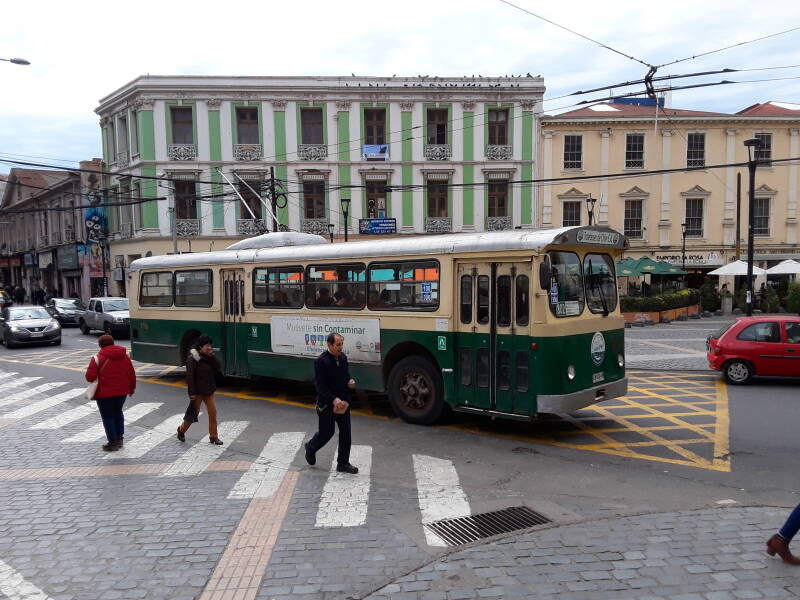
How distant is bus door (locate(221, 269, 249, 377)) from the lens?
1286cm

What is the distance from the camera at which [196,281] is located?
13.8 meters

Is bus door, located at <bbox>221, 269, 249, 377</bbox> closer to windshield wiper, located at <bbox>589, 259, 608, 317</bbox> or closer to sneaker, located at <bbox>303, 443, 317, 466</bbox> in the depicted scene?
sneaker, located at <bbox>303, 443, 317, 466</bbox>

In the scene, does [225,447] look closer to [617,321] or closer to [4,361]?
[617,321]

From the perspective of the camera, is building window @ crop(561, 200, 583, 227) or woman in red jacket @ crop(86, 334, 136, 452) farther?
building window @ crop(561, 200, 583, 227)

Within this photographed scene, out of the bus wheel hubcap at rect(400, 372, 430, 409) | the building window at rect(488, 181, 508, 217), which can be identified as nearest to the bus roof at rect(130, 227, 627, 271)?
the bus wheel hubcap at rect(400, 372, 430, 409)

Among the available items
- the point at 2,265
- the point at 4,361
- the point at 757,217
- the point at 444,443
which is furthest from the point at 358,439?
the point at 2,265

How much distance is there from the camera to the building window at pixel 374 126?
34.0m

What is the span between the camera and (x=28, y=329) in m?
22.4

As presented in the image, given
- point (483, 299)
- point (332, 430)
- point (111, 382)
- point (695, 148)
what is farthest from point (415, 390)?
Answer: point (695, 148)

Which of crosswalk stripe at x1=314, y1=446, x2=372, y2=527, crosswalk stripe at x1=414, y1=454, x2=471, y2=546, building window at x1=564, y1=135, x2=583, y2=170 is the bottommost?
crosswalk stripe at x1=414, y1=454, x2=471, y2=546

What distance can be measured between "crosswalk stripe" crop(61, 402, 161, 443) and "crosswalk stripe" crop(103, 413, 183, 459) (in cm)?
63

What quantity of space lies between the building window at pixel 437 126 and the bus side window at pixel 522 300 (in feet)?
88.3

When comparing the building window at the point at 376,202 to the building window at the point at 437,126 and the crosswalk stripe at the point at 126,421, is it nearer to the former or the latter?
the building window at the point at 437,126

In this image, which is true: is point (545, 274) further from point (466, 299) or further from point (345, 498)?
point (345, 498)
